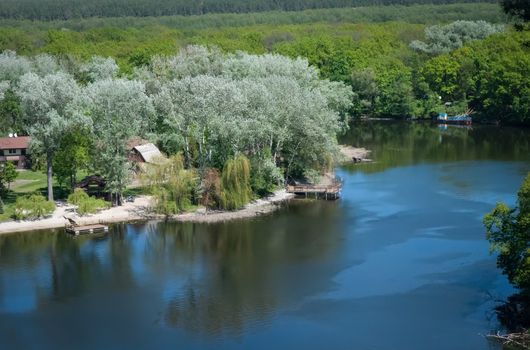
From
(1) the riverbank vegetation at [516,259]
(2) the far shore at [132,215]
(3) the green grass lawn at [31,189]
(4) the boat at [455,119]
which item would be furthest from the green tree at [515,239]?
(4) the boat at [455,119]

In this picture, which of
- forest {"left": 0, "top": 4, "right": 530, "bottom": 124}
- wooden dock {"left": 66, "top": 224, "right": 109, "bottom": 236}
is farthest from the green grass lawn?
forest {"left": 0, "top": 4, "right": 530, "bottom": 124}

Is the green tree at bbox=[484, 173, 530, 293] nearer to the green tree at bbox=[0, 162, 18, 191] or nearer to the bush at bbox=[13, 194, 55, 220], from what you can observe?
the bush at bbox=[13, 194, 55, 220]

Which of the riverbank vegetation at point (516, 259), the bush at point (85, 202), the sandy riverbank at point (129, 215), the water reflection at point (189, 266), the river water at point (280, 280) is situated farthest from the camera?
the bush at point (85, 202)

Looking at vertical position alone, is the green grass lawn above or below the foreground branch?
above

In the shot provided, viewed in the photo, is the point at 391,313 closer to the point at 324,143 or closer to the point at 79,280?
the point at 79,280

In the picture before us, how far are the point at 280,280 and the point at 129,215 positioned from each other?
1220 cm

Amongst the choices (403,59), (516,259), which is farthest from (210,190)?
(403,59)

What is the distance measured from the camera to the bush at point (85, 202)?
138 ft

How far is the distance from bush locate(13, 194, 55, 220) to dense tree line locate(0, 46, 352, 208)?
1.90m

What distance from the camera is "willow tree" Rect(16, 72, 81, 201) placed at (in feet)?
140

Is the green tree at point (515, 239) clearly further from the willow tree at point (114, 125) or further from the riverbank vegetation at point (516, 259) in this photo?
the willow tree at point (114, 125)

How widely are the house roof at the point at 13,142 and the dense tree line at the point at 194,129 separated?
6.83 ft

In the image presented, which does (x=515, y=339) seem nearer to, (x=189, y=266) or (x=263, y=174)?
(x=189, y=266)

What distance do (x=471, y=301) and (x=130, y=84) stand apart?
27.1 meters
